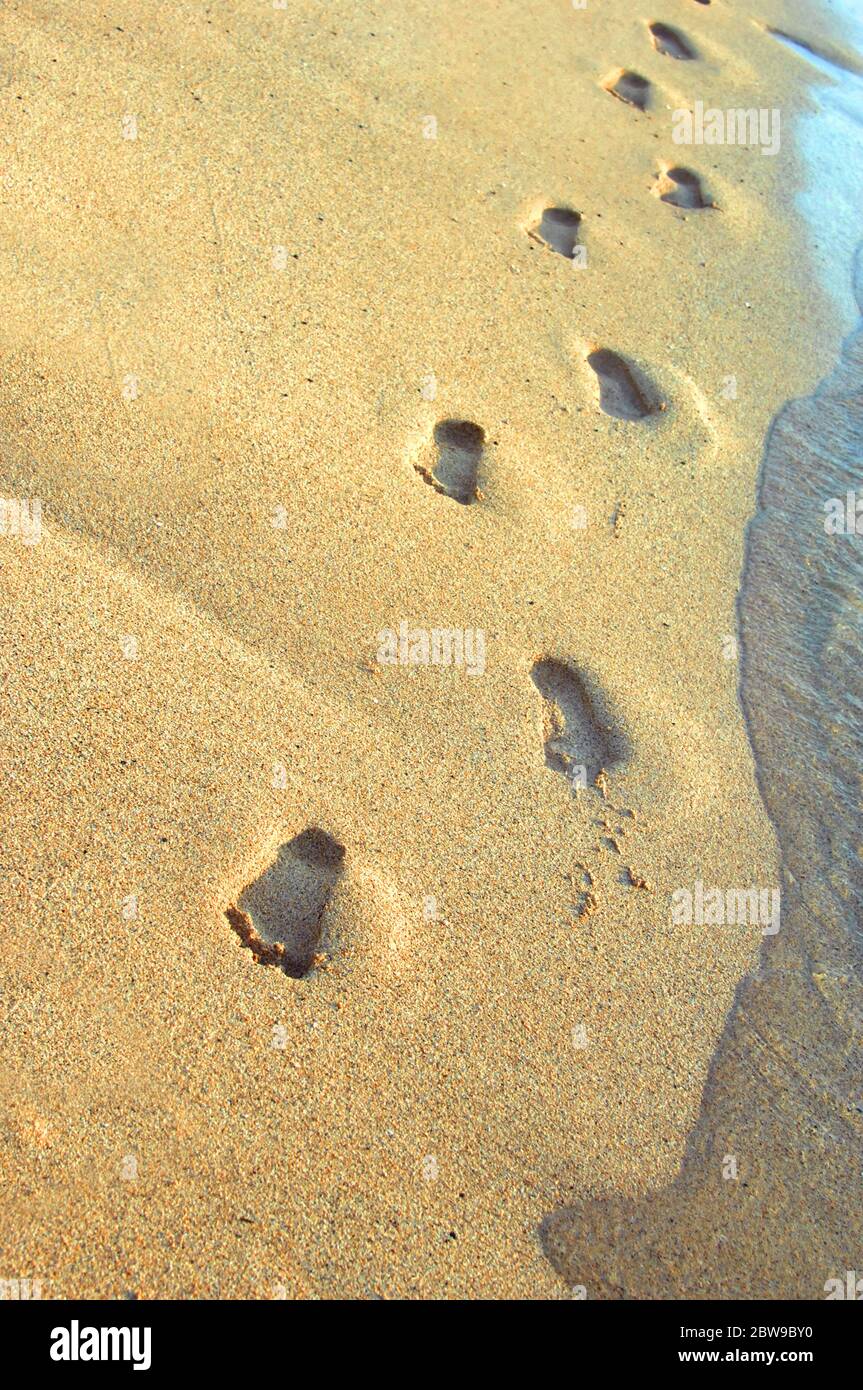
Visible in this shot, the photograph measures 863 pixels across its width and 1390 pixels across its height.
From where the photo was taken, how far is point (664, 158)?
18.3 feet

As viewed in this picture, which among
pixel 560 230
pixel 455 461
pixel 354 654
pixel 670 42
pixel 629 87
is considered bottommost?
pixel 354 654

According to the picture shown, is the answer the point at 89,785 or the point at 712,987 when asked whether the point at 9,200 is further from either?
the point at 712,987

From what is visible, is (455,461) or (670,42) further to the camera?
(670,42)

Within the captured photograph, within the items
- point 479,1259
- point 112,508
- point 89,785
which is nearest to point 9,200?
point 112,508

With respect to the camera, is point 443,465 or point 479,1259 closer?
point 479,1259

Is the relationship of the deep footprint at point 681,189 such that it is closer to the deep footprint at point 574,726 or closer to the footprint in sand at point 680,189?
the footprint in sand at point 680,189

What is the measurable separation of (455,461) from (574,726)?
1.08 meters

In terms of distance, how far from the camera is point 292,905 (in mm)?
2627

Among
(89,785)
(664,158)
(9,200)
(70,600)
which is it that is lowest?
(89,785)

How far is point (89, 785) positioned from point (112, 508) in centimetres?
94

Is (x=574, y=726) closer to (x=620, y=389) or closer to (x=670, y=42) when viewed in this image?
(x=620, y=389)

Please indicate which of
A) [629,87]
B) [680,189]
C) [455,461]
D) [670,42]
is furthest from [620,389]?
[670,42]


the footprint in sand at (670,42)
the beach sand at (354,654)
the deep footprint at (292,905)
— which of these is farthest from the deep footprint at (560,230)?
the deep footprint at (292,905)

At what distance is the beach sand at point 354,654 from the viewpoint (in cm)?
229
